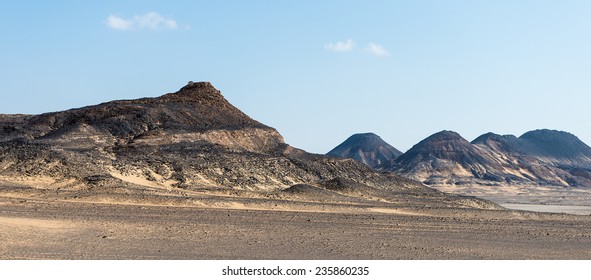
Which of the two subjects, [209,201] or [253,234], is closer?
[253,234]

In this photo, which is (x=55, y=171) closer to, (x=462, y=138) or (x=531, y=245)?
(x=531, y=245)

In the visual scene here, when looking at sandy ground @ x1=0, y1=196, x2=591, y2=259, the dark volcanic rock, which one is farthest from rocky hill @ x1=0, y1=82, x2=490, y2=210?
sandy ground @ x1=0, y1=196, x2=591, y2=259

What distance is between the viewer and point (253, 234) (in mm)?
26438

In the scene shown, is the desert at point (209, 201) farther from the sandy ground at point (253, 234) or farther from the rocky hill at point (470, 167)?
the rocky hill at point (470, 167)

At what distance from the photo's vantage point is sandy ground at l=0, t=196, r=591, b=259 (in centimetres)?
2080

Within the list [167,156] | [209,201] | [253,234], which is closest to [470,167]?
[167,156]

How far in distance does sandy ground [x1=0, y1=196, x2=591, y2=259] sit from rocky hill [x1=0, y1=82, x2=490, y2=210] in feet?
27.3

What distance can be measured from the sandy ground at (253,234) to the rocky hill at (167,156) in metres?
8.33

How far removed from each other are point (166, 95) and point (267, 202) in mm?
39835

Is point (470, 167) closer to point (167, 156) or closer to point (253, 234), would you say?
point (167, 156)

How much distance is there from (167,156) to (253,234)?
3148 cm

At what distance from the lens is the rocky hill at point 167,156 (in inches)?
1863

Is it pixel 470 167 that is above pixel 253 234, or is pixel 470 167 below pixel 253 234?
above

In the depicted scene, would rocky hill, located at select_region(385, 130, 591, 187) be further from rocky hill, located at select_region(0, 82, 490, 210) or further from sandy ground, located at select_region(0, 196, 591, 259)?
sandy ground, located at select_region(0, 196, 591, 259)
